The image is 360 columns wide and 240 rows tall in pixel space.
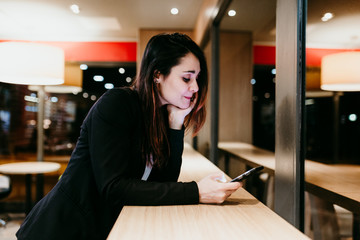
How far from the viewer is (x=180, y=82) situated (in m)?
1.22

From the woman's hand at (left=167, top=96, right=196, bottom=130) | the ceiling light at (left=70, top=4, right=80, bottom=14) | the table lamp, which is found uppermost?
the ceiling light at (left=70, top=4, right=80, bottom=14)

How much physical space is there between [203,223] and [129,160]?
1.07 ft

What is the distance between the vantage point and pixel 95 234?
1042mm

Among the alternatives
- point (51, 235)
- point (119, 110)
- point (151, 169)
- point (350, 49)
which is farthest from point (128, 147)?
point (350, 49)

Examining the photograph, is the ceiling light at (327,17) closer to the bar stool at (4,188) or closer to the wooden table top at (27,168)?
the wooden table top at (27,168)

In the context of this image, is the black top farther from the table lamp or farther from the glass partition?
the table lamp

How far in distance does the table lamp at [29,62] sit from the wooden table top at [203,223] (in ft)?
8.41

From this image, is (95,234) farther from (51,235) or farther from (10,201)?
(10,201)

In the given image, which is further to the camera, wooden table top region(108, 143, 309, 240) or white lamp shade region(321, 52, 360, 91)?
white lamp shade region(321, 52, 360, 91)

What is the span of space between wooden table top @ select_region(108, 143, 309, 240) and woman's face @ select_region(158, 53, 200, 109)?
0.45 m

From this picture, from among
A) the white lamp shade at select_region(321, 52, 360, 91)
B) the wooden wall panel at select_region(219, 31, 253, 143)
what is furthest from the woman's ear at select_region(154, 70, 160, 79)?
the wooden wall panel at select_region(219, 31, 253, 143)

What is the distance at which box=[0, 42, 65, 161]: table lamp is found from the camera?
2941 millimetres

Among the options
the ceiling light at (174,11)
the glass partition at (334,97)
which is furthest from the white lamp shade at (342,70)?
the ceiling light at (174,11)

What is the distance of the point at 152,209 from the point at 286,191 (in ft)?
2.02
